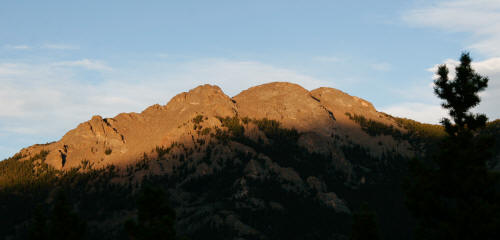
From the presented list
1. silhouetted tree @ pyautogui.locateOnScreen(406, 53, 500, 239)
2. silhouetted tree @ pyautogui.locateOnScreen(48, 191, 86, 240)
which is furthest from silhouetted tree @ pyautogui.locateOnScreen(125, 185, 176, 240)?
silhouetted tree @ pyautogui.locateOnScreen(406, 53, 500, 239)

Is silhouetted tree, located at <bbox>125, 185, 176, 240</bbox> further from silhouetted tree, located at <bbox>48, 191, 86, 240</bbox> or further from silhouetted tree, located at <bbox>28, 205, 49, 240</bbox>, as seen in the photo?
silhouetted tree, located at <bbox>28, 205, 49, 240</bbox>

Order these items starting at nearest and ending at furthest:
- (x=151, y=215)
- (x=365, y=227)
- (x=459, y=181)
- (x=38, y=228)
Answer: (x=459, y=181)
(x=151, y=215)
(x=365, y=227)
(x=38, y=228)

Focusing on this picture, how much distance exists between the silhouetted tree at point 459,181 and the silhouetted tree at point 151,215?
82.3 ft

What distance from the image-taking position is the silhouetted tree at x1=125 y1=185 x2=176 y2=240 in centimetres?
5988

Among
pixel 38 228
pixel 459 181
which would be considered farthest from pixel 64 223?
pixel 459 181

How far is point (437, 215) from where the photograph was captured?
187 feet

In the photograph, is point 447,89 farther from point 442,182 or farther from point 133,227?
point 133,227

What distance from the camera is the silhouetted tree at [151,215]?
196 feet

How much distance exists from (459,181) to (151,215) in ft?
106

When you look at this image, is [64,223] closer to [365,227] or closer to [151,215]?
[151,215]

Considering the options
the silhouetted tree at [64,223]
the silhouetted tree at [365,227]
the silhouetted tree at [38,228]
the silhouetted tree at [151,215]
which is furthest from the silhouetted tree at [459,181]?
the silhouetted tree at [38,228]

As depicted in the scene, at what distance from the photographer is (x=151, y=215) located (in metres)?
62.7

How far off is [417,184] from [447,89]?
11091 millimetres

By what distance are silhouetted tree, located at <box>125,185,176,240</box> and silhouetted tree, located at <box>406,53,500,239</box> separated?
82.3 ft
